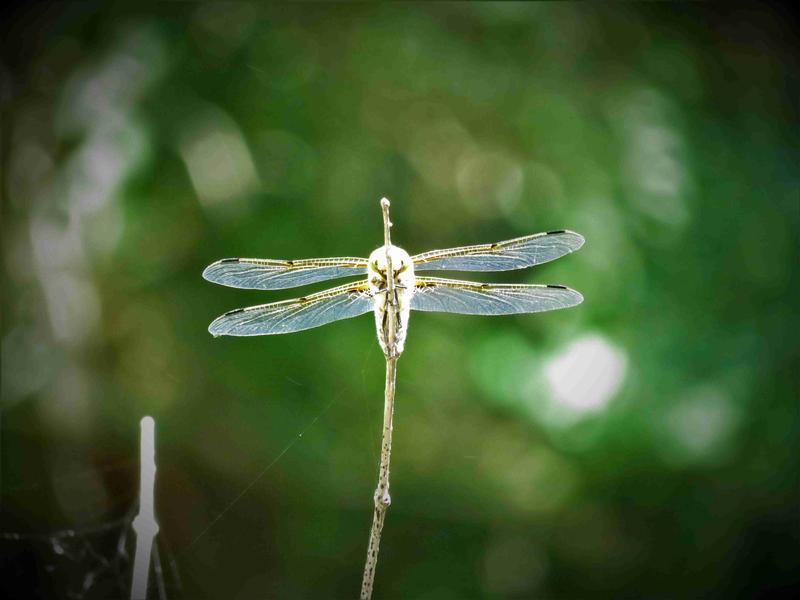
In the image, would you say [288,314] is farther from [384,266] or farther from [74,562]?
[74,562]

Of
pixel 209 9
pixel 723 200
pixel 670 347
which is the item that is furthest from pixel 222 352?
pixel 723 200

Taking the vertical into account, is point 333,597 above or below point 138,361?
below

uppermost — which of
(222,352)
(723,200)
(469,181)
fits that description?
(469,181)

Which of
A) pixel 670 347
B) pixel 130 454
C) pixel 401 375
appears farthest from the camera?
pixel 130 454

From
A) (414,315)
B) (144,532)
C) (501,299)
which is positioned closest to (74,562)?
(414,315)

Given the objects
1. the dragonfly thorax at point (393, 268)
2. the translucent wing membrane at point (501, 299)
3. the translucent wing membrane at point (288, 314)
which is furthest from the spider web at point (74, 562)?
the dragonfly thorax at point (393, 268)

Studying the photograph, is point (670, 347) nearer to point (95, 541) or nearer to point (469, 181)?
point (469, 181)
